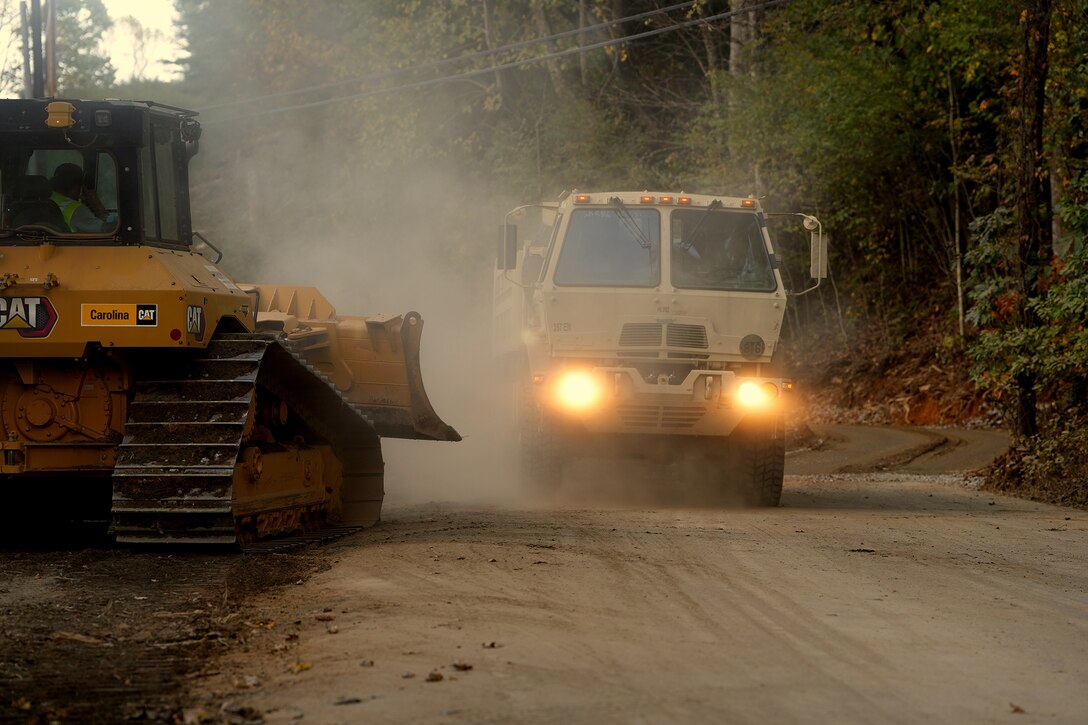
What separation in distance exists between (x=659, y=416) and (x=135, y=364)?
5.34m

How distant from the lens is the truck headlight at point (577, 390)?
1391cm

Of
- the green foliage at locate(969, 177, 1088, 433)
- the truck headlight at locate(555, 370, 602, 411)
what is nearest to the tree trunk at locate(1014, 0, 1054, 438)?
the green foliage at locate(969, 177, 1088, 433)

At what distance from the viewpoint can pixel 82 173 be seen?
10547mm

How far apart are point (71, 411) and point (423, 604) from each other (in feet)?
11.9

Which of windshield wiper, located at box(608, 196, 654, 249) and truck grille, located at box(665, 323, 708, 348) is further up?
windshield wiper, located at box(608, 196, 654, 249)

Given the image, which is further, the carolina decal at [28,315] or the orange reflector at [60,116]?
the orange reflector at [60,116]

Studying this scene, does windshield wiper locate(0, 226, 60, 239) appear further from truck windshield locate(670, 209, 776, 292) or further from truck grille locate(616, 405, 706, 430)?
truck windshield locate(670, 209, 776, 292)

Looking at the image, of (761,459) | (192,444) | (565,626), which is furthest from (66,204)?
(761,459)

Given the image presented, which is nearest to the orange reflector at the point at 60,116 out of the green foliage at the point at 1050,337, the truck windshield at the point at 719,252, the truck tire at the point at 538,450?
the truck tire at the point at 538,450

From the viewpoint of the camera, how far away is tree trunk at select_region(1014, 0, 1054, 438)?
54.5 ft

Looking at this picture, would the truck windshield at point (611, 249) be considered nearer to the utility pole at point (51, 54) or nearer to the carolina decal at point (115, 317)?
the carolina decal at point (115, 317)

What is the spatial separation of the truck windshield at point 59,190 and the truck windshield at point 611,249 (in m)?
4.84

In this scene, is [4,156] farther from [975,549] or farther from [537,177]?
[537,177]

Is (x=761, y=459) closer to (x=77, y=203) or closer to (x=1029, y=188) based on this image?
(x=1029, y=188)
